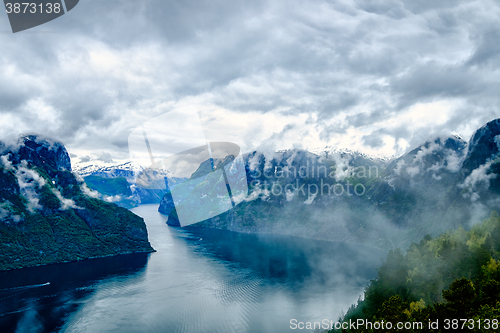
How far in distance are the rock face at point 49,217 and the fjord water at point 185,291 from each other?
10.8 metres

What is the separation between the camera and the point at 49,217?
144875mm

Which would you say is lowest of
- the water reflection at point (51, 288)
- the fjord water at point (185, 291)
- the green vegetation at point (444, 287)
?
the fjord water at point (185, 291)

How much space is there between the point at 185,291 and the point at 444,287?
7170 cm

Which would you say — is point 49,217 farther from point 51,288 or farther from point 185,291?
point 185,291

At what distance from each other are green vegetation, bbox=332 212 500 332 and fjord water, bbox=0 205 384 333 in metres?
25.6

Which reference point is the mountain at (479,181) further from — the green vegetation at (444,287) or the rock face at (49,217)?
the rock face at (49,217)

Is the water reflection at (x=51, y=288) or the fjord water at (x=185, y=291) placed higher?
the water reflection at (x=51, y=288)

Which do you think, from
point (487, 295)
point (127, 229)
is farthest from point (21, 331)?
point (127, 229)

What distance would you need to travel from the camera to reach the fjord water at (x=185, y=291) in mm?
67375

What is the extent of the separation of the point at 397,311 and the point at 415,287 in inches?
680

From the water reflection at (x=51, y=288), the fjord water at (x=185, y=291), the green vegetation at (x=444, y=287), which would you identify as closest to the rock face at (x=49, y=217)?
the fjord water at (x=185, y=291)

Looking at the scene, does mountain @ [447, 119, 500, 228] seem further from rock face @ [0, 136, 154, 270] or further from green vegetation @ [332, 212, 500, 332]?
rock face @ [0, 136, 154, 270]

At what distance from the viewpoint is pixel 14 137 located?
155m

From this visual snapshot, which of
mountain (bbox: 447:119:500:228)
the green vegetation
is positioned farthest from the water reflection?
mountain (bbox: 447:119:500:228)
